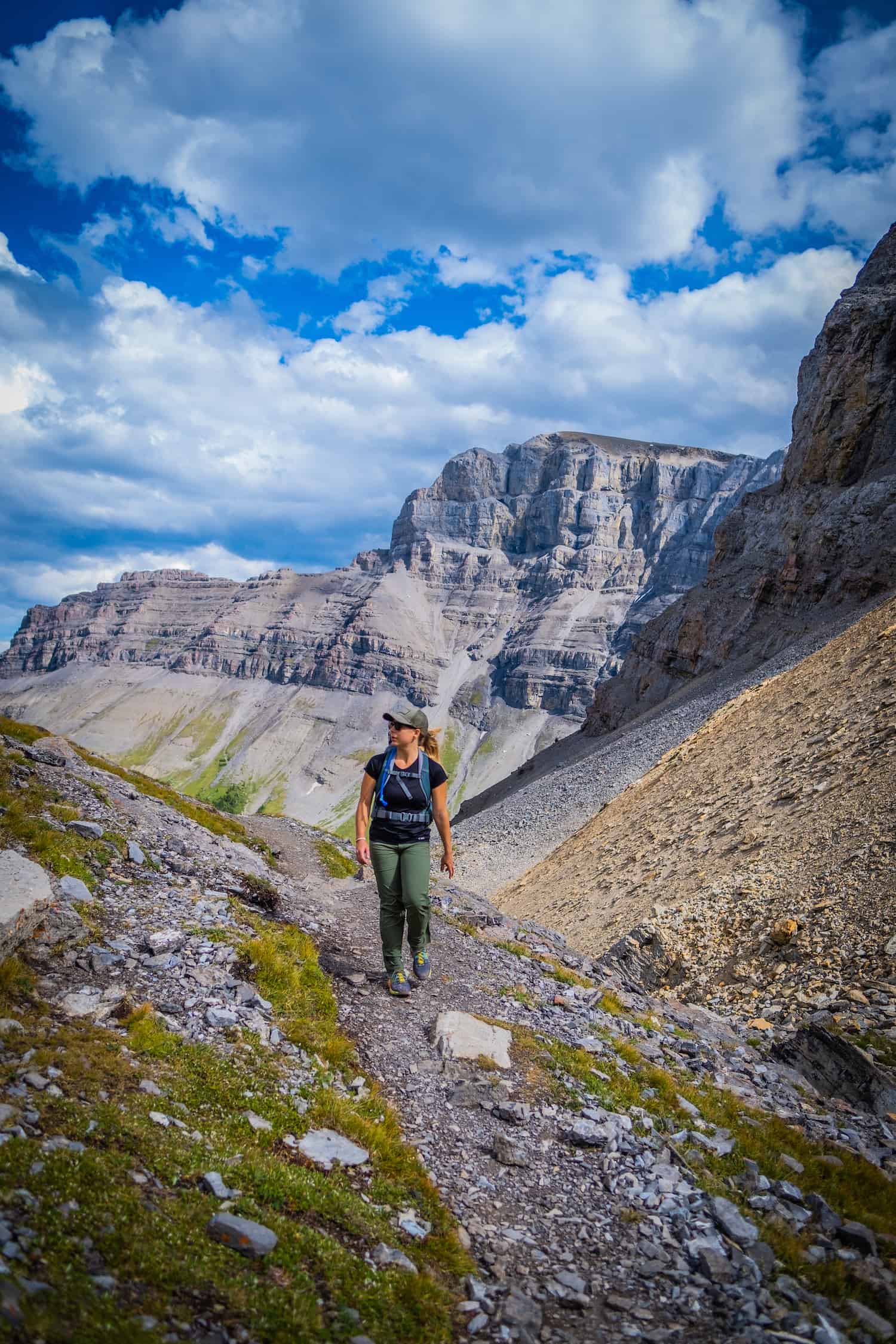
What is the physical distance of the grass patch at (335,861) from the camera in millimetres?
24594

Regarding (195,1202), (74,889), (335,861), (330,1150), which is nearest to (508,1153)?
(330,1150)

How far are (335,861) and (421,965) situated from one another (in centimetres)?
1522

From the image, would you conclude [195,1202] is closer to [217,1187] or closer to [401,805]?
[217,1187]

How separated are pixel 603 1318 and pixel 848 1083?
7017 millimetres

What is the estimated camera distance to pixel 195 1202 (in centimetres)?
545

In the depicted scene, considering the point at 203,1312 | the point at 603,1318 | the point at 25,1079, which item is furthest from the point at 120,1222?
the point at 603,1318

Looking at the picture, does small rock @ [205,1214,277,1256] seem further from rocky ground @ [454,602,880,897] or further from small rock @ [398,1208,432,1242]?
rocky ground @ [454,602,880,897]

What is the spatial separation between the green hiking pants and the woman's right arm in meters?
0.17

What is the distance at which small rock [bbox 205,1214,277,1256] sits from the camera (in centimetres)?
518

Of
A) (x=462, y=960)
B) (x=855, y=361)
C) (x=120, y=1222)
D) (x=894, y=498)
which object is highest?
(x=855, y=361)

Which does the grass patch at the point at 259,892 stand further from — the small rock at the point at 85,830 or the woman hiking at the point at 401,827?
the woman hiking at the point at 401,827

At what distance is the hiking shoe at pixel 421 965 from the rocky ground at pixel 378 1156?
8.7 inches

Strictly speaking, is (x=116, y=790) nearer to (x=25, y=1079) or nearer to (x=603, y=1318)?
A: (x=25, y=1079)

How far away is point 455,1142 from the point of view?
25.4ft
